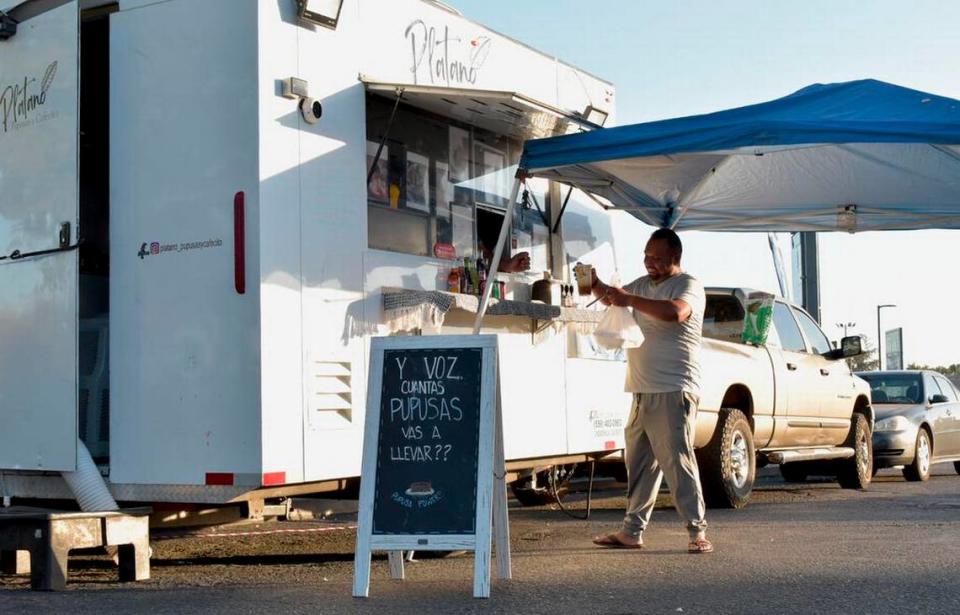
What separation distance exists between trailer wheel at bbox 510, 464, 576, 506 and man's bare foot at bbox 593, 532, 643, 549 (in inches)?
39.4

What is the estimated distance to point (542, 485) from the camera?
9.70m

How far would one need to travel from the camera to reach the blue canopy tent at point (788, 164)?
679cm

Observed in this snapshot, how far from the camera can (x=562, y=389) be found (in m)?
8.08

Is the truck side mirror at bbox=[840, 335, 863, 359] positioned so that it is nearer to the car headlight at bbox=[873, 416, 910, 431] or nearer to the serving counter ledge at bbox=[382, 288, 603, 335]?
the car headlight at bbox=[873, 416, 910, 431]

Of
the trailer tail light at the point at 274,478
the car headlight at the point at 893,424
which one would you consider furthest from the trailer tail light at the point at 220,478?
the car headlight at the point at 893,424

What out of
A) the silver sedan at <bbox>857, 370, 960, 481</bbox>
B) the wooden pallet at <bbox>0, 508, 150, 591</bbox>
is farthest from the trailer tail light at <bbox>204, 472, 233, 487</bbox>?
the silver sedan at <bbox>857, 370, 960, 481</bbox>

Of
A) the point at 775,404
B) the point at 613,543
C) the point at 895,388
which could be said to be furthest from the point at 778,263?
the point at 613,543

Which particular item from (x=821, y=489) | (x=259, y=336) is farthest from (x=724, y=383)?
(x=259, y=336)

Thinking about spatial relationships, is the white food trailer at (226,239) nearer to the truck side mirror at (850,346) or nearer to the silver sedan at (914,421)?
the truck side mirror at (850,346)

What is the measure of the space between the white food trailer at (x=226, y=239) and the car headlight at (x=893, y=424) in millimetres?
7980

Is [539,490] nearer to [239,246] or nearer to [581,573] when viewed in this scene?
[581,573]

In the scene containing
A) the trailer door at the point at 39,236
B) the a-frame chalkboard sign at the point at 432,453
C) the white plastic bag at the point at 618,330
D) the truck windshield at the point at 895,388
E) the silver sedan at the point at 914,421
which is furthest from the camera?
the truck windshield at the point at 895,388

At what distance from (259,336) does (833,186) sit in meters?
4.80

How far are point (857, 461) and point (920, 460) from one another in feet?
7.15
